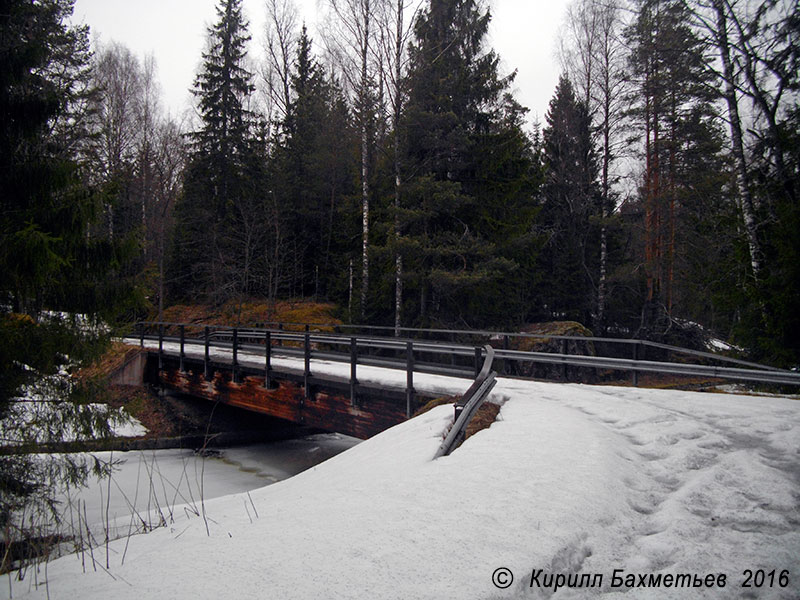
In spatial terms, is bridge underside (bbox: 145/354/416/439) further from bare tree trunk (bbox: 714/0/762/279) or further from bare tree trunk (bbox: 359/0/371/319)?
bare tree trunk (bbox: 714/0/762/279)

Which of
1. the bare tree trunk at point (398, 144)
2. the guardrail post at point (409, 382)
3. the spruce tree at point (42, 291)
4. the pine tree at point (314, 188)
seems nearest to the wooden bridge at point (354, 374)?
the guardrail post at point (409, 382)

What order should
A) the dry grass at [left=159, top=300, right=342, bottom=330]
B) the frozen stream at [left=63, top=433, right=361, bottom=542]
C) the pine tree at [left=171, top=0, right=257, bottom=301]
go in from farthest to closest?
the pine tree at [left=171, top=0, right=257, bottom=301]
the dry grass at [left=159, top=300, right=342, bottom=330]
the frozen stream at [left=63, top=433, right=361, bottom=542]

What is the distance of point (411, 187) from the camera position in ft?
60.1

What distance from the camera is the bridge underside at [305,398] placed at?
9.63 metres

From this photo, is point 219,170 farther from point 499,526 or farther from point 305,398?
point 499,526

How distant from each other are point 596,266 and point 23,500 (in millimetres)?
26604

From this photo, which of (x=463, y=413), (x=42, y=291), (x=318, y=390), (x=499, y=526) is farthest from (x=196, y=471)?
(x=499, y=526)

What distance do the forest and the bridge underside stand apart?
3.55m

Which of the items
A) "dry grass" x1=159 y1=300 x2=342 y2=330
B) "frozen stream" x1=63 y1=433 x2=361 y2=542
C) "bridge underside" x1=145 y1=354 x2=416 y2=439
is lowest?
"frozen stream" x1=63 y1=433 x2=361 y2=542

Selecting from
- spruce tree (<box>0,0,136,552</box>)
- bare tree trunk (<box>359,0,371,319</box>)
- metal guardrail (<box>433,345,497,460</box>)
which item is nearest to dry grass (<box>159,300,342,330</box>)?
bare tree trunk (<box>359,0,371,319</box>)

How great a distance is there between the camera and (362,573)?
102 inches

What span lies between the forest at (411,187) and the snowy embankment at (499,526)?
6.27 m

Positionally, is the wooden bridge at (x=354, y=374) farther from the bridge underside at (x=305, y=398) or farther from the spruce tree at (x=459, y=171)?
the spruce tree at (x=459, y=171)

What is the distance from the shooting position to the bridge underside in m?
9.63
